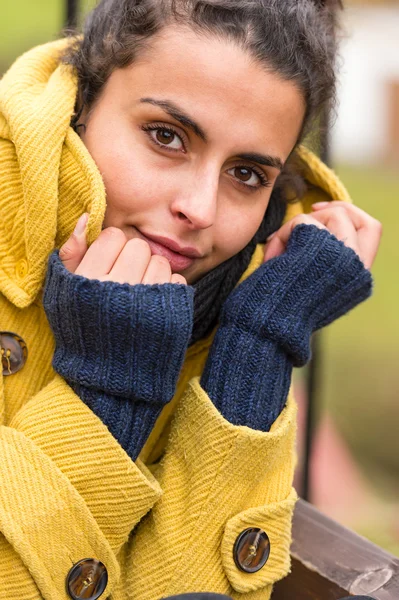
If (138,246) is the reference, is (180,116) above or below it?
above

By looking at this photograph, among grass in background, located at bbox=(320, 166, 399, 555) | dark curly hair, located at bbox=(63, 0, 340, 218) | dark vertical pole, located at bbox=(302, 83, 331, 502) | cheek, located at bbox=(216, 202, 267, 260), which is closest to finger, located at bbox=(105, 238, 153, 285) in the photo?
cheek, located at bbox=(216, 202, 267, 260)

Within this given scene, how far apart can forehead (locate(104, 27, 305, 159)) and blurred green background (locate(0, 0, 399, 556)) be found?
0.65 m

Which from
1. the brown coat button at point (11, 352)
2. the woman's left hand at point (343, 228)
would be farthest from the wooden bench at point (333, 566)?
the brown coat button at point (11, 352)

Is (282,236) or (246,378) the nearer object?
(246,378)

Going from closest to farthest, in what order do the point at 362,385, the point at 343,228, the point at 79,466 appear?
the point at 79,466, the point at 343,228, the point at 362,385

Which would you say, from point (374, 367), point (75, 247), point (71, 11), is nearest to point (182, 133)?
point (75, 247)

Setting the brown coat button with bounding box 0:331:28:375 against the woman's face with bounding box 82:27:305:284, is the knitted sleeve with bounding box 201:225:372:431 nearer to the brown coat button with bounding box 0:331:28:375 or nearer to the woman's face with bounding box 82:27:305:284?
the woman's face with bounding box 82:27:305:284

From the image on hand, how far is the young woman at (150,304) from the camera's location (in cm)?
113

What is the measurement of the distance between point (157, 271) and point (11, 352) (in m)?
0.29

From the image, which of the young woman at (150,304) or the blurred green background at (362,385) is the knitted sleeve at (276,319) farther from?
the blurred green background at (362,385)

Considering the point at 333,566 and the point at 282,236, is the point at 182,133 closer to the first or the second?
the point at 282,236

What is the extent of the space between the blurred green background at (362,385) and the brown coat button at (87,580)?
1244 millimetres

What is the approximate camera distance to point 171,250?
128 centimetres

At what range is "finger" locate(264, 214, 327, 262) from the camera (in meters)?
1.51
